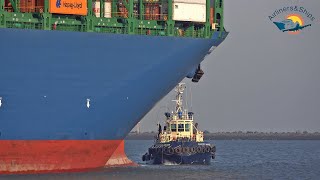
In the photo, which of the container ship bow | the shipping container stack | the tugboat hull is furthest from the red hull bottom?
the tugboat hull

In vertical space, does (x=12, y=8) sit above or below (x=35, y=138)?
above

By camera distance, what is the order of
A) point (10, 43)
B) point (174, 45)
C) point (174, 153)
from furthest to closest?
point (174, 153)
point (174, 45)
point (10, 43)

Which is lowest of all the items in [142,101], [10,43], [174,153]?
[174,153]

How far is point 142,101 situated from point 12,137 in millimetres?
11285

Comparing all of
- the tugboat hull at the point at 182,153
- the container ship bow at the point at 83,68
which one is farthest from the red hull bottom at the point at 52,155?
the tugboat hull at the point at 182,153

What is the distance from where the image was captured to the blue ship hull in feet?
229

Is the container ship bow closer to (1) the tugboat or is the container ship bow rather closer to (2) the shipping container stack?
(2) the shipping container stack

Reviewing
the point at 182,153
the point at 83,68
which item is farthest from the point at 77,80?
the point at 182,153

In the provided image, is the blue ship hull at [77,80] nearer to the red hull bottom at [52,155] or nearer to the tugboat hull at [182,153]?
the red hull bottom at [52,155]

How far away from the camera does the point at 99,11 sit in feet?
241

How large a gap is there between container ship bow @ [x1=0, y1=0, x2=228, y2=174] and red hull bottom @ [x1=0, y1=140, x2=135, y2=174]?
0.24 ft

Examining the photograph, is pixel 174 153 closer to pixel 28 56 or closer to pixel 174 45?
pixel 174 45

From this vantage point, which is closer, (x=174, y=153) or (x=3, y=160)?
(x=3, y=160)

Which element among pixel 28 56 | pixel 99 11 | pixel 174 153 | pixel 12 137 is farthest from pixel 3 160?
pixel 174 153
